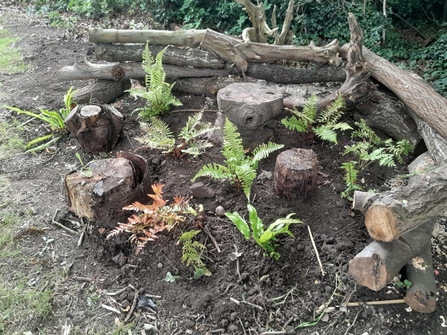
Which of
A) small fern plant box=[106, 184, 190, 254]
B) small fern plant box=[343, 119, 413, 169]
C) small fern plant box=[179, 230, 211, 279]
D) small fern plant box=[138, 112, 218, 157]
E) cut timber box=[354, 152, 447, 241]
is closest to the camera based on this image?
cut timber box=[354, 152, 447, 241]

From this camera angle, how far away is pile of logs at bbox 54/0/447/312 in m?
2.96

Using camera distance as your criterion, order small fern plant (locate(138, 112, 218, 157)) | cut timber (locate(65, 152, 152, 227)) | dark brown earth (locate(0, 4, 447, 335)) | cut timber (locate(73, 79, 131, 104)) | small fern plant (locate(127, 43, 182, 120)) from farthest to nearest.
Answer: cut timber (locate(73, 79, 131, 104)) < small fern plant (locate(127, 43, 182, 120)) < small fern plant (locate(138, 112, 218, 157)) < cut timber (locate(65, 152, 152, 227)) < dark brown earth (locate(0, 4, 447, 335))

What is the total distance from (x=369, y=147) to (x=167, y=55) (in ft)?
9.78

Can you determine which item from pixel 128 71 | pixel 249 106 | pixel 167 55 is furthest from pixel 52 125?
pixel 249 106

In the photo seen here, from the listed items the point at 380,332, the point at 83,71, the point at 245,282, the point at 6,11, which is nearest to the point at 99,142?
the point at 83,71

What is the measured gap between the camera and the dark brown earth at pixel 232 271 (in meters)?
2.98

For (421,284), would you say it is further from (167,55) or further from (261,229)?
(167,55)

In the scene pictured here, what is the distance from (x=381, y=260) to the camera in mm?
2891

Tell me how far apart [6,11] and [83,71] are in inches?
245

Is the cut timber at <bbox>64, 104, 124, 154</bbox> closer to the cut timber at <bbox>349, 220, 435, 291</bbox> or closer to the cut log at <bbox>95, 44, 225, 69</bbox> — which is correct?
the cut log at <bbox>95, 44, 225, 69</bbox>

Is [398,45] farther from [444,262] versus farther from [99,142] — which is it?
[99,142]

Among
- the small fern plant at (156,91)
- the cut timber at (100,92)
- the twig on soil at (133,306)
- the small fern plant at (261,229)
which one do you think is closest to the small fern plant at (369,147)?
the small fern plant at (261,229)

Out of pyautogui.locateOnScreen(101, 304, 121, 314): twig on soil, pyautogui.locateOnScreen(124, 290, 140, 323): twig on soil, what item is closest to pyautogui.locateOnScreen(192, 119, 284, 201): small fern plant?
pyautogui.locateOnScreen(124, 290, 140, 323): twig on soil

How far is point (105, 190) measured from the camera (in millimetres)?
3473
